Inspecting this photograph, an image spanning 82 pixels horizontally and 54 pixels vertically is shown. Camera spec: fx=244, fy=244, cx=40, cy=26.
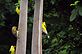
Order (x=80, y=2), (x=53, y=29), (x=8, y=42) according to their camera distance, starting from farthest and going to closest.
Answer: (x=8, y=42)
(x=53, y=29)
(x=80, y=2)

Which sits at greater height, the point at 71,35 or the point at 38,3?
the point at 38,3

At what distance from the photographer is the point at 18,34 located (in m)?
1.96

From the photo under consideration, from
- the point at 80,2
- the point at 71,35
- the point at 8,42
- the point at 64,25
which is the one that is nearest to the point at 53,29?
the point at 64,25

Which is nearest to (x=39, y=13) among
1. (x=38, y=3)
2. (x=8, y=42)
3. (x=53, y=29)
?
(x=38, y=3)

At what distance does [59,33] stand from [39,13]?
5.94 feet

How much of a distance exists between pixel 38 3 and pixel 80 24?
1.20 meters

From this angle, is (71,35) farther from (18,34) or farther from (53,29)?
(18,34)

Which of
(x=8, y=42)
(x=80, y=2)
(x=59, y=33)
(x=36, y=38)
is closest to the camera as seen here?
(x=36, y=38)

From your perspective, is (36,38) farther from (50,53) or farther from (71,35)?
(50,53)

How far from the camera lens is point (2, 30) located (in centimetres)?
641

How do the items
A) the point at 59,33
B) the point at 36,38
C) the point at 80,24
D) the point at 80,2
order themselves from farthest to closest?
the point at 59,33, the point at 80,24, the point at 80,2, the point at 36,38

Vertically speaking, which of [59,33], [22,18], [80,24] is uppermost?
[22,18]

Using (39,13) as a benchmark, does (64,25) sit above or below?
below

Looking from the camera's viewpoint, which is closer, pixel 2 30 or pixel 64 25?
pixel 64 25
